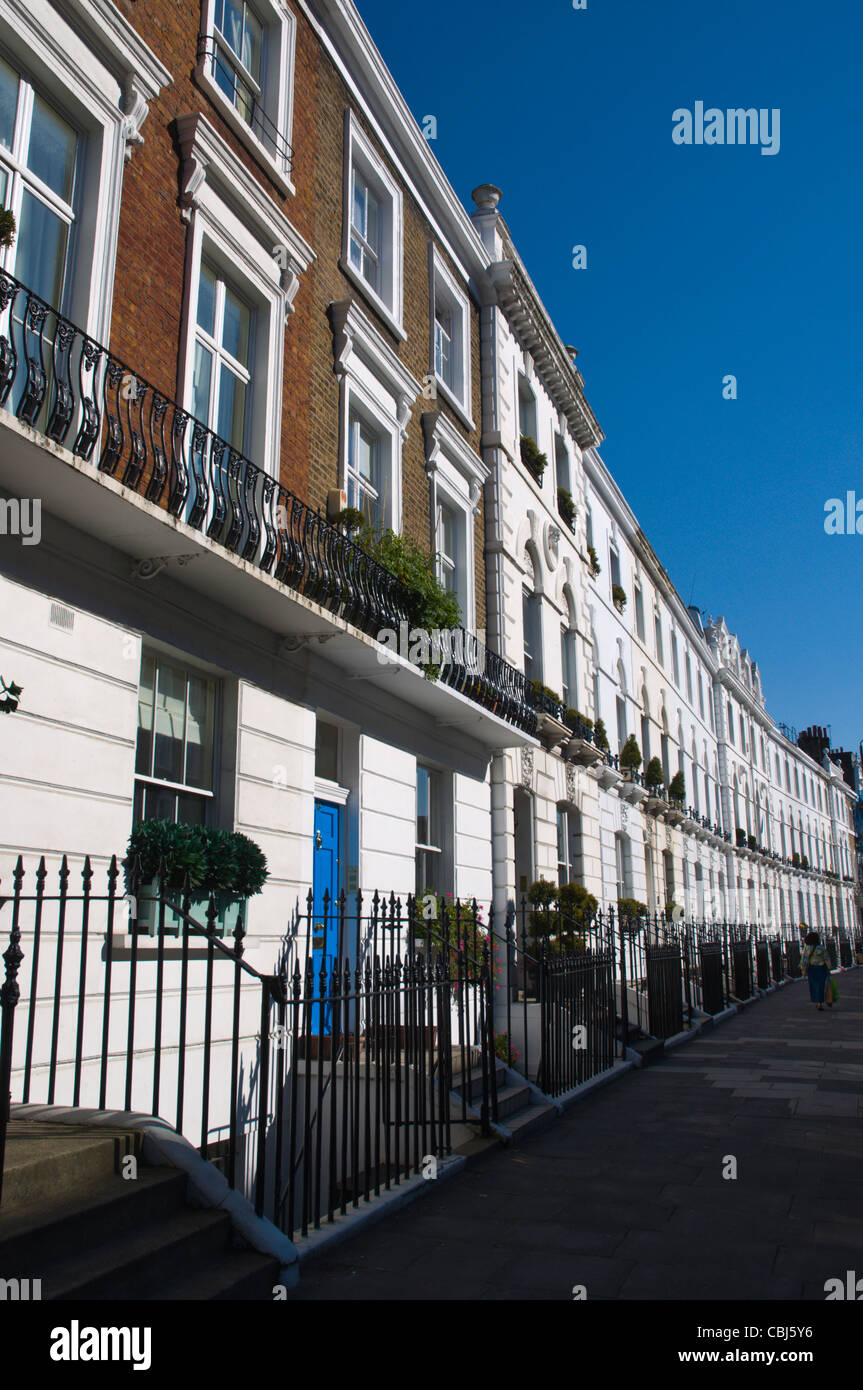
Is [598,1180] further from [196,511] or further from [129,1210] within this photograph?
[196,511]

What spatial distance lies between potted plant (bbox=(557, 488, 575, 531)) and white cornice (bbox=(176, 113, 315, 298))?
35.1 ft

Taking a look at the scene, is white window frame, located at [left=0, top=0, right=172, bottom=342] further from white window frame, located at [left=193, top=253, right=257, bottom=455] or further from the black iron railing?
the black iron railing

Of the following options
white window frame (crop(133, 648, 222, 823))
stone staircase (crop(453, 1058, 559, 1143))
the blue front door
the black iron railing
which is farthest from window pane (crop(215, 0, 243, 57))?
stone staircase (crop(453, 1058, 559, 1143))

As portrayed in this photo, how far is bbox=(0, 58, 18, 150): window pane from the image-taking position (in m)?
7.64

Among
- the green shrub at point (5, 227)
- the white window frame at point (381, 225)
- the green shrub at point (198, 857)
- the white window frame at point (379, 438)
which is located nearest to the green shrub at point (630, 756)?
the white window frame at point (379, 438)

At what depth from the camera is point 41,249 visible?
7.89m

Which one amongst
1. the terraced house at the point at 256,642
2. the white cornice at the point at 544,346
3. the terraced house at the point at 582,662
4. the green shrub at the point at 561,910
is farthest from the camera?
the white cornice at the point at 544,346

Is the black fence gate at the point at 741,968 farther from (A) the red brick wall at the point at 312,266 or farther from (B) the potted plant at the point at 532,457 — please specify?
(B) the potted plant at the point at 532,457

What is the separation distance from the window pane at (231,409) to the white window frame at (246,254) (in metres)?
0.11

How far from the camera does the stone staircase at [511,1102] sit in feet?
26.6

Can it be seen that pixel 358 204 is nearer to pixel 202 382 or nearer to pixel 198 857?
pixel 202 382

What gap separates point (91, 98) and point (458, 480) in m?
8.34
